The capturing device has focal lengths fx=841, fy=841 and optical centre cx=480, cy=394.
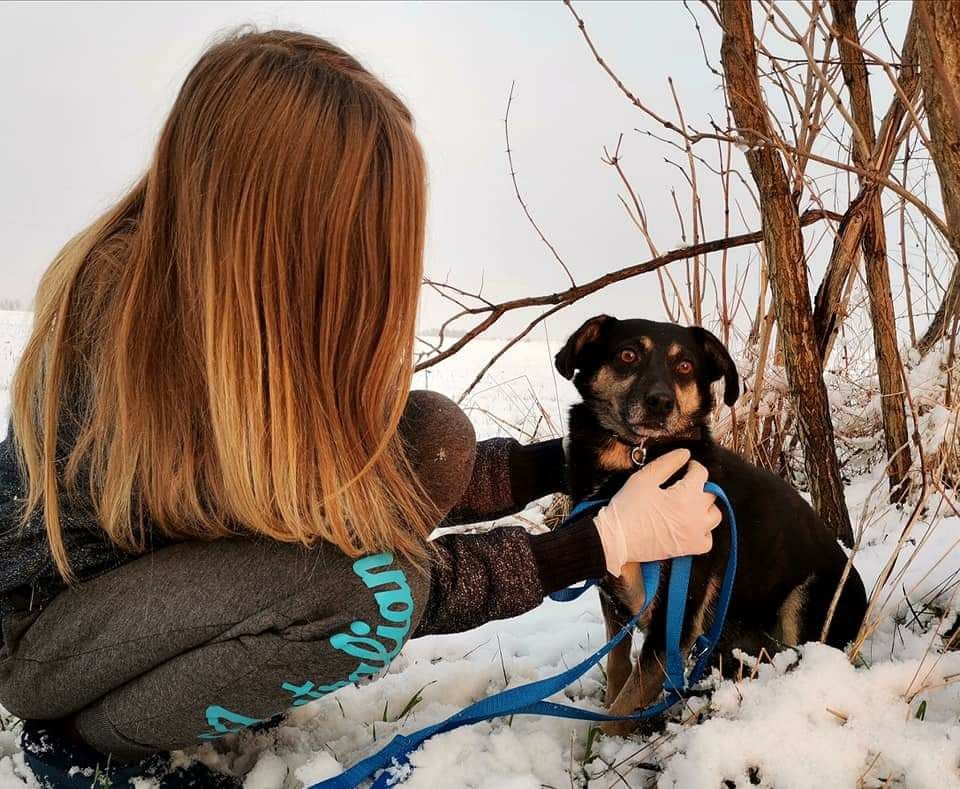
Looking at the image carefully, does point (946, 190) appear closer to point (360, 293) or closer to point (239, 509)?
point (360, 293)

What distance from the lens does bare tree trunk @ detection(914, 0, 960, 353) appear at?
1.53 meters

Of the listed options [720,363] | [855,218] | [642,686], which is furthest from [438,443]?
[855,218]

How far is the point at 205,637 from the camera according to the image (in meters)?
1.79

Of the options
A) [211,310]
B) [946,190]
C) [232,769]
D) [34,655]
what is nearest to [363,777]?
[232,769]

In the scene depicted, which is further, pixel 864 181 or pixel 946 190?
pixel 864 181

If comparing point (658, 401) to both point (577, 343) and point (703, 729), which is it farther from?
point (703, 729)

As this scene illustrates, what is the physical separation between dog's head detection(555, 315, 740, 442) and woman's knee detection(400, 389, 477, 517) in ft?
1.62

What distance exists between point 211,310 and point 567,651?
1.63 meters

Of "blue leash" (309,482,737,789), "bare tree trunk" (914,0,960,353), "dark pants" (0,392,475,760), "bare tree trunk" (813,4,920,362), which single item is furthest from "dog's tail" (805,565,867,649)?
"dark pants" (0,392,475,760)

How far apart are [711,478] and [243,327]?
140 centimetres

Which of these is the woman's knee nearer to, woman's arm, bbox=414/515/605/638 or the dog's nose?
woman's arm, bbox=414/515/605/638

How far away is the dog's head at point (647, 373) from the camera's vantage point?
248 cm

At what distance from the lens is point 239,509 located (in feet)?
5.89

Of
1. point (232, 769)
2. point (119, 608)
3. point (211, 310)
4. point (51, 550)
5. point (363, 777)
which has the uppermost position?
point (211, 310)
